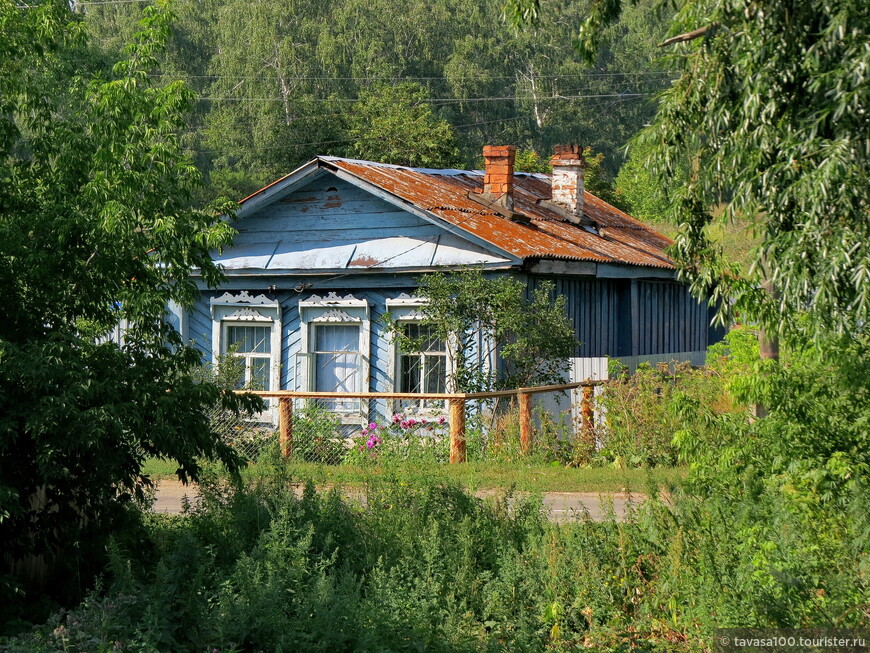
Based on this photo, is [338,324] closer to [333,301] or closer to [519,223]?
[333,301]

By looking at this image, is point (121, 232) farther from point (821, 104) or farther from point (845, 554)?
point (845, 554)

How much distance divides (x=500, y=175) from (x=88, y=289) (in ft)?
42.6

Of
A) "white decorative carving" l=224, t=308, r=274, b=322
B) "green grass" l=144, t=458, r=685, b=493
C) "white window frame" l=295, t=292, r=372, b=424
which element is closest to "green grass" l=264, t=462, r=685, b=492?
"green grass" l=144, t=458, r=685, b=493

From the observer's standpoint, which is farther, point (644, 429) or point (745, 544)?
point (644, 429)

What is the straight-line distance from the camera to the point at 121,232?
27.7 ft

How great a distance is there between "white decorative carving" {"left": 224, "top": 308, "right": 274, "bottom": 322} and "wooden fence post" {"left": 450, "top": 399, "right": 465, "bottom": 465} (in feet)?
A: 19.9

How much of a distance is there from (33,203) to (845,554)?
662cm

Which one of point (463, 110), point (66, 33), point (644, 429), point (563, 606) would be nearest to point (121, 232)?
point (66, 33)

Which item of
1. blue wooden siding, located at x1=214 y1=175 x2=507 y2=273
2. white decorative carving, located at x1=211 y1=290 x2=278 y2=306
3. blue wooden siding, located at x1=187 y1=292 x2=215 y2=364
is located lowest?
blue wooden siding, located at x1=187 y1=292 x2=215 y2=364

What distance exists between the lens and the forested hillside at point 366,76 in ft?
176

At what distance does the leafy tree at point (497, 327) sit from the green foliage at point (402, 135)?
24.3 metres

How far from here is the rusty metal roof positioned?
59.8 feet

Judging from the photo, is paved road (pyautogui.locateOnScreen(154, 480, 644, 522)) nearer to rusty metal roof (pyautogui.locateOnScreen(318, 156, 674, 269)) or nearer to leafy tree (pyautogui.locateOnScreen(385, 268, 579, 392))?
leafy tree (pyautogui.locateOnScreen(385, 268, 579, 392))

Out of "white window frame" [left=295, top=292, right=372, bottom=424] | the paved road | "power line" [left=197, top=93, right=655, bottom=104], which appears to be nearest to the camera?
the paved road
